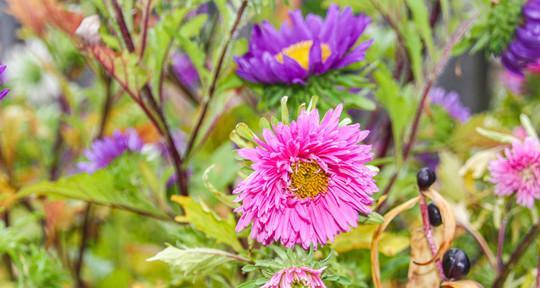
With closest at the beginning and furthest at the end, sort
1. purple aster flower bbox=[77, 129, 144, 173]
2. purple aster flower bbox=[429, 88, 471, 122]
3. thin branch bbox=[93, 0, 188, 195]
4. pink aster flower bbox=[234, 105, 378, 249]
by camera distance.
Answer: pink aster flower bbox=[234, 105, 378, 249] < thin branch bbox=[93, 0, 188, 195] < purple aster flower bbox=[77, 129, 144, 173] < purple aster flower bbox=[429, 88, 471, 122]

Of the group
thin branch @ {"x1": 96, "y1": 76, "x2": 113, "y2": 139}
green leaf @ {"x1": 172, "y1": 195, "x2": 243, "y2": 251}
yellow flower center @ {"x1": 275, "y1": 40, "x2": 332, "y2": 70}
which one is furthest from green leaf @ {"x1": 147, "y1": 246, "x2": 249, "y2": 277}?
thin branch @ {"x1": 96, "y1": 76, "x2": 113, "y2": 139}

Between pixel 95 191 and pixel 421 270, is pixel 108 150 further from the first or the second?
pixel 421 270

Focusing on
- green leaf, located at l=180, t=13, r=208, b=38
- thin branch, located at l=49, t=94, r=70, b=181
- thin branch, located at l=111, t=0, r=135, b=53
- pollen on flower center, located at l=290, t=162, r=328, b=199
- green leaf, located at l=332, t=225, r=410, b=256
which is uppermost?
thin branch, located at l=111, t=0, r=135, b=53

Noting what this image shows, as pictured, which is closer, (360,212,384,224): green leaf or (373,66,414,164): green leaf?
(360,212,384,224): green leaf

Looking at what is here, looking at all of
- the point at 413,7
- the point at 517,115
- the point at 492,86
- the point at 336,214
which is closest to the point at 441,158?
the point at 517,115

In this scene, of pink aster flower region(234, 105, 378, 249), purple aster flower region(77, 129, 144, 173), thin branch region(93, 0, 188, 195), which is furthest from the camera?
purple aster flower region(77, 129, 144, 173)

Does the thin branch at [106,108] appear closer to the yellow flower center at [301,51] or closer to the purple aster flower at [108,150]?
the purple aster flower at [108,150]

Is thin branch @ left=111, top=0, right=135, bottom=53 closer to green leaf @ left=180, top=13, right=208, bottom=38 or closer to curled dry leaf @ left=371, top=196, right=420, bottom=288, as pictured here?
green leaf @ left=180, top=13, right=208, bottom=38
